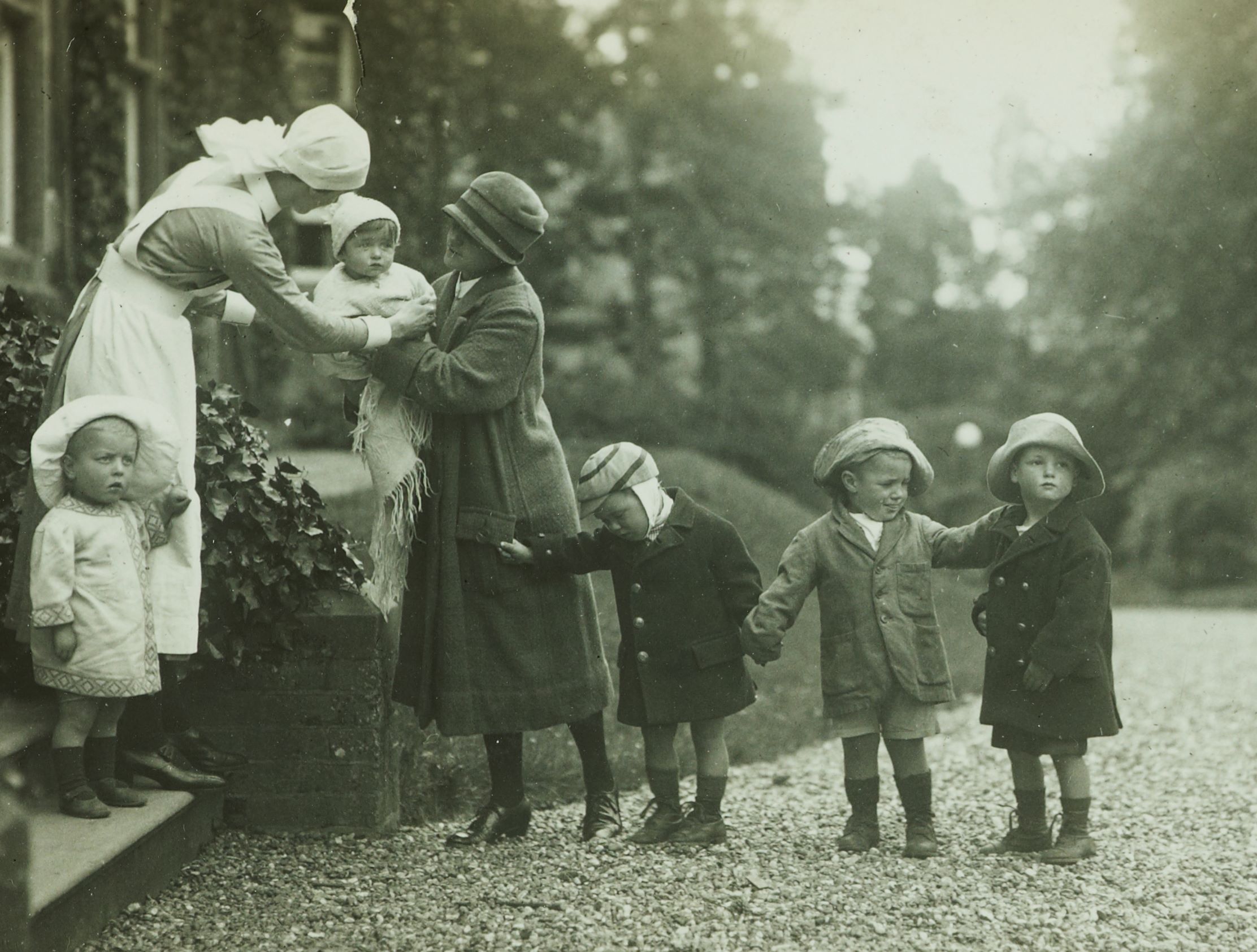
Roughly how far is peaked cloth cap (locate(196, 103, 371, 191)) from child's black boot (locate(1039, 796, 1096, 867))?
282 cm

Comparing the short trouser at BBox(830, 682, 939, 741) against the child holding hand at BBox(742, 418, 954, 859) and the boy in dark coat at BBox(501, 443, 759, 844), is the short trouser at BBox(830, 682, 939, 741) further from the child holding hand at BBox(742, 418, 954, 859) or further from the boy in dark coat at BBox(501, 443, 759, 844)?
the boy in dark coat at BBox(501, 443, 759, 844)

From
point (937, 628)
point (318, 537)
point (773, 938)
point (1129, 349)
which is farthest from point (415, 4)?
point (1129, 349)

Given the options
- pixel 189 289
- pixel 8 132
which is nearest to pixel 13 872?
pixel 189 289

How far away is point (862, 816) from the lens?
4.46m

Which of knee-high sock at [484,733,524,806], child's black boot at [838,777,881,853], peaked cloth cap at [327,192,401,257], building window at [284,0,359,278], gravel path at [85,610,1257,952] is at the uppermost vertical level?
building window at [284,0,359,278]

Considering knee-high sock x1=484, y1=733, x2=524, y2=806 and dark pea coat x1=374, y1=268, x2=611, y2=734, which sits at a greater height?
dark pea coat x1=374, y1=268, x2=611, y2=734

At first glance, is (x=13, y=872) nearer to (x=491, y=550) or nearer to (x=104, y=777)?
(x=104, y=777)

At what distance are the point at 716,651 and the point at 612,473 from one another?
2.07 ft

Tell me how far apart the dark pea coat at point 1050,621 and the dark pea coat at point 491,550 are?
126cm

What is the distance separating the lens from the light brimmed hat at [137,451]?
365 centimetres

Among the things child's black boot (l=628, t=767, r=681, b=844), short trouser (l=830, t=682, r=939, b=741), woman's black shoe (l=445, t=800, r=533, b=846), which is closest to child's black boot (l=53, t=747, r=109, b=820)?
woman's black shoe (l=445, t=800, r=533, b=846)

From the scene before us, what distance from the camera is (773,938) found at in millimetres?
3549

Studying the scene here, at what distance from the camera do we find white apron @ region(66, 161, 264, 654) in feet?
12.6

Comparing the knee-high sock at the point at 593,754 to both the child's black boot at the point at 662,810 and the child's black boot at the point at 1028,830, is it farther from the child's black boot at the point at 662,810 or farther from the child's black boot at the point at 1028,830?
the child's black boot at the point at 1028,830
